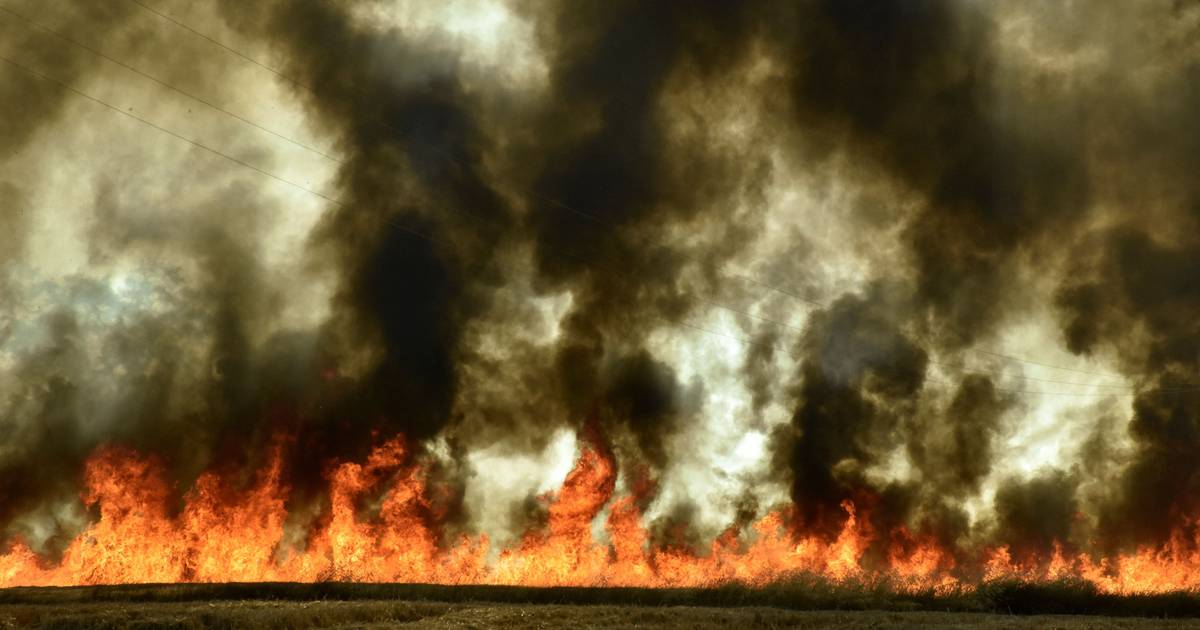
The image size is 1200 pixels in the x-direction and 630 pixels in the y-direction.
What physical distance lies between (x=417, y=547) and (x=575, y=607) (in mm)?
18331

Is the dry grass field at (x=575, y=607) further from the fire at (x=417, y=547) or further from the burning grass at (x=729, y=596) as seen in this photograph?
the fire at (x=417, y=547)

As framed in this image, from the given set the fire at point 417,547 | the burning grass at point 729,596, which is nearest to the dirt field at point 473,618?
the burning grass at point 729,596

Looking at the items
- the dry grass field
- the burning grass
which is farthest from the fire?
the dry grass field

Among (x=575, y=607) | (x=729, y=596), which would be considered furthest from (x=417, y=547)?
(x=729, y=596)

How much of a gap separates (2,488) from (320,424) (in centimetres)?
1884

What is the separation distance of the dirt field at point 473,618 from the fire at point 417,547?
1312 cm

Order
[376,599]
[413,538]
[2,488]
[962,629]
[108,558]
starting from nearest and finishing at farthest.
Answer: [962,629] → [376,599] → [108,558] → [413,538] → [2,488]

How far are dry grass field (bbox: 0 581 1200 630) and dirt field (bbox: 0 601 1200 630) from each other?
4 centimetres

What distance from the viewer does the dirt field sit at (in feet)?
83.5

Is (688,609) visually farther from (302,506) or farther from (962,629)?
(302,506)

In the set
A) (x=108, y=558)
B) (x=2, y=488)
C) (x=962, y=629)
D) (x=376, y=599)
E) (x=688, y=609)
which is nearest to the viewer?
(x=962, y=629)

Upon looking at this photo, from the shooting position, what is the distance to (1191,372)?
4916 centimetres

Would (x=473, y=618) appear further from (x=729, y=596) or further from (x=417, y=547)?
(x=417, y=547)

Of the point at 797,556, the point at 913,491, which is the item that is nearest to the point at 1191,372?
the point at 913,491
